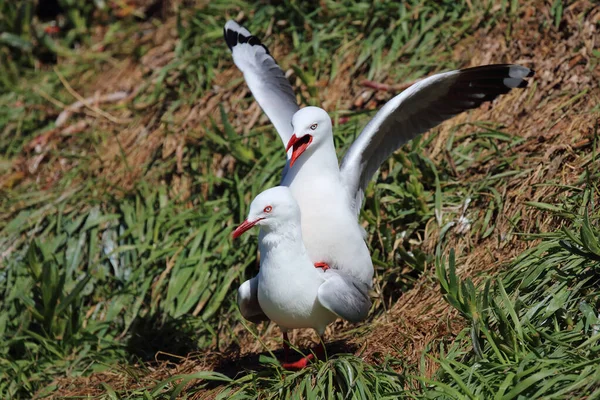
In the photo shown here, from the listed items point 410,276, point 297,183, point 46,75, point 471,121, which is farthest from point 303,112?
point 46,75

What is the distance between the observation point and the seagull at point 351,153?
13.3 ft

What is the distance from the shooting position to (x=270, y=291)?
12.3 ft

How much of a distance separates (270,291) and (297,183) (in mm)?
714

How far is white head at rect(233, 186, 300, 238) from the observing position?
3.70 m

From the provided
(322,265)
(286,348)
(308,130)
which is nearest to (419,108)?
(308,130)

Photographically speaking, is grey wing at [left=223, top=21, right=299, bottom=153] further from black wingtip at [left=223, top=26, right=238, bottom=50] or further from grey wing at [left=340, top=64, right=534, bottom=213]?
grey wing at [left=340, top=64, right=534, bottom=213]

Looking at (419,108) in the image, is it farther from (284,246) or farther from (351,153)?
(284,246)

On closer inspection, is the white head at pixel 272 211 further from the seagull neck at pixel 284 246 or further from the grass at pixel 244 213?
the grass at pixel 244 213

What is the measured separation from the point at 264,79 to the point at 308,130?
117 centimetres

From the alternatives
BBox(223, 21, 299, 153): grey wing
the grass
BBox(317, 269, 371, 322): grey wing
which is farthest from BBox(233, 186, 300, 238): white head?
BBox(223, 21, 299, 153): grey wing

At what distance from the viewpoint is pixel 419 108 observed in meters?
4.47

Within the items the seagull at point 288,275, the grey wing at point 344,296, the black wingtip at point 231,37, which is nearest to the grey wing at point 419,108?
the grey wing at point 344,296

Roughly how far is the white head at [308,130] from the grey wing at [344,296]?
0.65 meters

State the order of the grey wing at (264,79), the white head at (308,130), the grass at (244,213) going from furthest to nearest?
the grey wing at (264,79) < the white head at (308,130) < the grass at (244,213)
